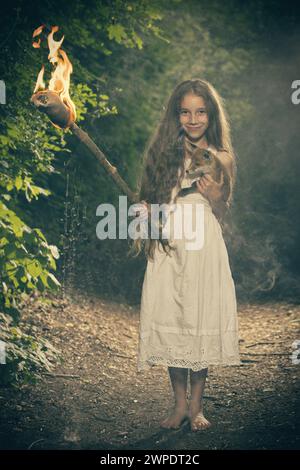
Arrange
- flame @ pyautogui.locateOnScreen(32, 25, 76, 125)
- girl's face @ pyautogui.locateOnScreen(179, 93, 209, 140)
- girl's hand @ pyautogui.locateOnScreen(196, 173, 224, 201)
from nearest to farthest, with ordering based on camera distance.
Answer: flame @ pyautogui.locateOnScreen(32, 25, 76, 125)
girl's hand @ pyautogui.locateOnScreen(196, 173, 224, 201)
girl's face @ pyautogui.locateOnScreen(179, 93, 209, 140)

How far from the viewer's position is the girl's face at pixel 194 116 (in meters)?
4.01

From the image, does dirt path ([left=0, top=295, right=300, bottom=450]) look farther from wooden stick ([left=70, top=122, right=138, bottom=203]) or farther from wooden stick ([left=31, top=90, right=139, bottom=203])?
wooden stick ([left=31, top=90, right=139, bottom=203])

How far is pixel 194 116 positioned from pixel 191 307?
139cm

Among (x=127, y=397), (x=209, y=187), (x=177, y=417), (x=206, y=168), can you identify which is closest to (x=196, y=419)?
(x=177, y=417)

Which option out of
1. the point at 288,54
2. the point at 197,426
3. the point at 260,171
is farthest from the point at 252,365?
the point at 288,54

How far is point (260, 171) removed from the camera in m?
10.3

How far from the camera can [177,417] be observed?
394 centimetres

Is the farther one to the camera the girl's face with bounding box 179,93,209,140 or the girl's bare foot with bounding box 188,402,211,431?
the girl's face with bounding box 179,93,209,140

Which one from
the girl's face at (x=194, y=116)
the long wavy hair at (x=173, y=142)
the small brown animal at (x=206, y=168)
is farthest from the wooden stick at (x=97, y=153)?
the girl's face at (x=194, y=116)

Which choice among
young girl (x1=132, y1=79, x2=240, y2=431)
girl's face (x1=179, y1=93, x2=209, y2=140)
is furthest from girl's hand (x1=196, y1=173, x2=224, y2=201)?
girl's face (x1=179, y1=93, x2=209, y2=140)

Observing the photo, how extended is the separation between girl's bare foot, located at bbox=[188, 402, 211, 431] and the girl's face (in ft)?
6.40

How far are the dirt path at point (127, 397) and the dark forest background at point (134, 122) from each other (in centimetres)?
90

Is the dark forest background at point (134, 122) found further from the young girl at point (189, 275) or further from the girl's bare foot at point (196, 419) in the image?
the girl's bare foot at point (196, 419)

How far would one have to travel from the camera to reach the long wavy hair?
13.0ft
